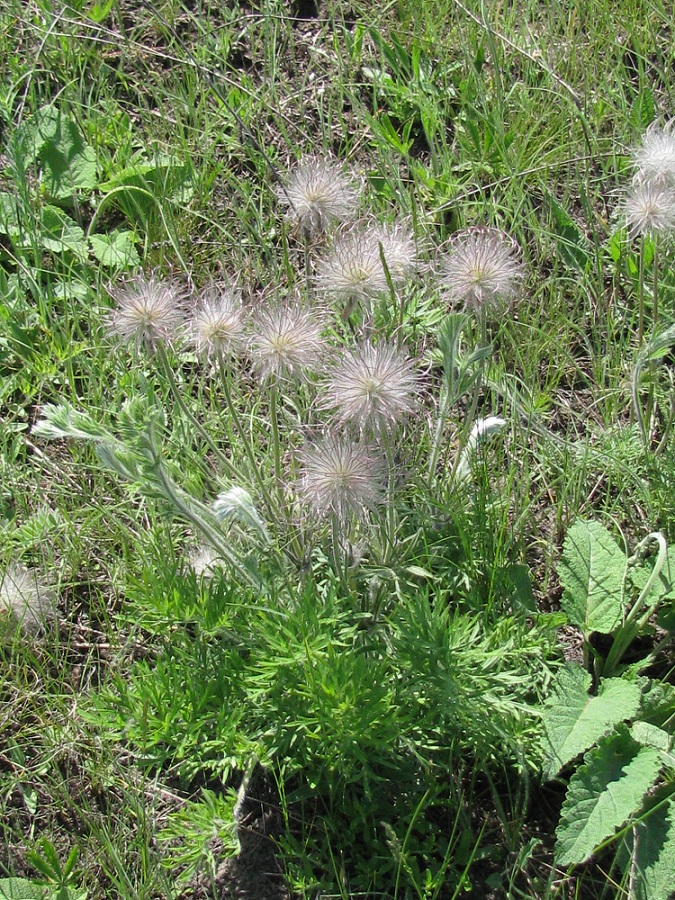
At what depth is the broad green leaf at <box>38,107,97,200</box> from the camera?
3473 millimetres

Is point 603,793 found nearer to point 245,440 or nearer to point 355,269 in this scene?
point 245,440

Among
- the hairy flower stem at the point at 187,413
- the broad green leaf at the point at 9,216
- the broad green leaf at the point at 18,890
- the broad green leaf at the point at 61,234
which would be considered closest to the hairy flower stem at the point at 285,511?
the hairy flower stem at the point at 187,413

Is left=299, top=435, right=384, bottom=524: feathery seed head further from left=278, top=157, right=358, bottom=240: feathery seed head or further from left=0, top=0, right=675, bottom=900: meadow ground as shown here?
left=278, top=157, right=358, bottom=240: feathery seed head

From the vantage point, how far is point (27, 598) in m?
2.60

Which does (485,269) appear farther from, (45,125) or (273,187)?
(45,125)

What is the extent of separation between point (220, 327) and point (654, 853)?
4.91 ft

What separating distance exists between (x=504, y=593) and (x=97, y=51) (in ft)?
9.06

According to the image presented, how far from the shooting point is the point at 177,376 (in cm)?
302

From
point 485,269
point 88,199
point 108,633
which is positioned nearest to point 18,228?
point 88,199

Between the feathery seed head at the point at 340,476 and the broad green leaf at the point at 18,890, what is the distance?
3.64 ft

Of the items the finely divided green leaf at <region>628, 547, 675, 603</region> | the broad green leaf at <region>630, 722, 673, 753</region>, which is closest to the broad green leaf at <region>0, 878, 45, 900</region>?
the broad green leaf at <region>630, 722, 673, 753</region>

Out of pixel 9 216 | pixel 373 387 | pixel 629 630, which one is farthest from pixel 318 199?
pixel 9 216

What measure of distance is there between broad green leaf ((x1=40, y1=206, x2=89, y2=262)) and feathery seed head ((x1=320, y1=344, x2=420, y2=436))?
5.60ft

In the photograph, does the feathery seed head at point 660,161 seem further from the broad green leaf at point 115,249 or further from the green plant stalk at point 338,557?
the broad green leaf at point 115,249
